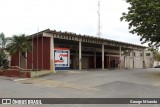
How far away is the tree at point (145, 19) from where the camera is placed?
85.7ft

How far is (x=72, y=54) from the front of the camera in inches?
1720

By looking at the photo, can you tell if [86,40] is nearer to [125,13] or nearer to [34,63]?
[34,63]

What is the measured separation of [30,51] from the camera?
120 feet

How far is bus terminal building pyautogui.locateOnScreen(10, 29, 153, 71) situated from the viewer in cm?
3397

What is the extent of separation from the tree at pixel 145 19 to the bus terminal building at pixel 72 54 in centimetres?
896

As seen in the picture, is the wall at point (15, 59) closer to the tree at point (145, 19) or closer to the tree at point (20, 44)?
the tree at point (20, 44)

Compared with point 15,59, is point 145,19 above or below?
above

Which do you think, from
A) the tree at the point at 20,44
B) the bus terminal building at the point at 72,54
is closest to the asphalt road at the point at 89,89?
the bus terminal building at the point at 72,54

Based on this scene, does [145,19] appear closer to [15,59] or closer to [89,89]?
[89,89]

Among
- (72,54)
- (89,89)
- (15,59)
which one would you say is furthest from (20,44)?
(89,89)

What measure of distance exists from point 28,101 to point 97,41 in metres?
28.2

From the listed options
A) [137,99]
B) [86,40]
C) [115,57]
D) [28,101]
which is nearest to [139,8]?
A: [86,40]

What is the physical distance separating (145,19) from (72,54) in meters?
18.5

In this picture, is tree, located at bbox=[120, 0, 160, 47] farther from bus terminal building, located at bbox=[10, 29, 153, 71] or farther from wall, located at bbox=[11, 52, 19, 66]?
wall, located at bbox=[11, 52, 19, 66]
